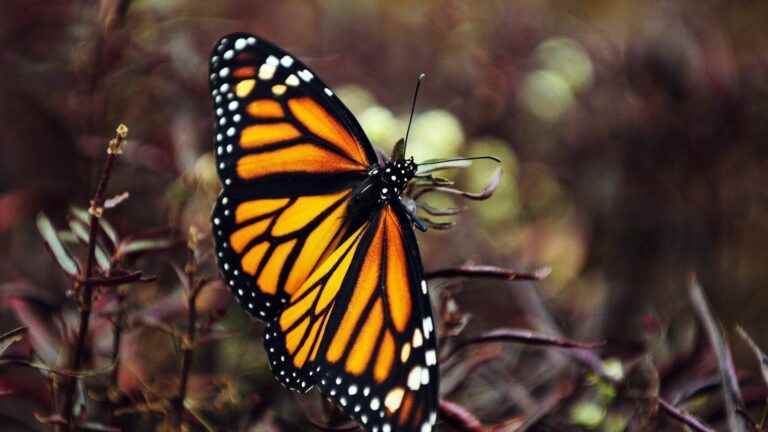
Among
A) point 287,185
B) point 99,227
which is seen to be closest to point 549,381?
point 287,185

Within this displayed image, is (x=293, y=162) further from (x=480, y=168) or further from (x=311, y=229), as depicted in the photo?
(x=480, y=168)

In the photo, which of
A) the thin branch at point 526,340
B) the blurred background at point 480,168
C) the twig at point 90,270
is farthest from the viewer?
the blurred background at point 480,168

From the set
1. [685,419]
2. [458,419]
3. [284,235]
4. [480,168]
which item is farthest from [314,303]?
[480,168]

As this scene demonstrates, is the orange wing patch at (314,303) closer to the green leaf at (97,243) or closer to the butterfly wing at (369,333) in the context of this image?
→ the butterfly wing at (369,333)

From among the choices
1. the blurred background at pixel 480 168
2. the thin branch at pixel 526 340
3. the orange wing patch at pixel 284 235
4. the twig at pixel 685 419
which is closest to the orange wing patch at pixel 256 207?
the orange wing patch at pixel 284 235

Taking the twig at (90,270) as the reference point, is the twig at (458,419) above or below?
below

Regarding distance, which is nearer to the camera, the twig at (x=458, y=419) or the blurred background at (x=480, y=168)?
the twig at (x=458, y=419)

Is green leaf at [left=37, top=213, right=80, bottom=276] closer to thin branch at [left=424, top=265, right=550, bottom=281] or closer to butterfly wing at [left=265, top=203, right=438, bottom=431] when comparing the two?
butterfly wing at [left=265, top=203, right=438, bottom=431]

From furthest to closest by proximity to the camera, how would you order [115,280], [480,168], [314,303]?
[480,168] → [314,303] → [115,280]
